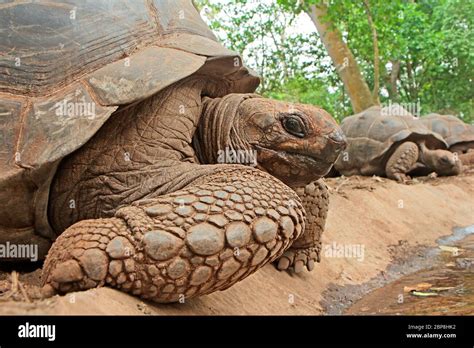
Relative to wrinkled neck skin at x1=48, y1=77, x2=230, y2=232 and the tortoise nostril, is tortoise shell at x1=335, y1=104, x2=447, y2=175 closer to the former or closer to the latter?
the tortoise nostril

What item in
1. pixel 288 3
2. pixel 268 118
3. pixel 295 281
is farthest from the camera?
pixel 288 3

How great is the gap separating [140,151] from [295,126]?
0.79 m

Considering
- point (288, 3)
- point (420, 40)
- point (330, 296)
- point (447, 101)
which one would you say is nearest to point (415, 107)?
point (447, 101)

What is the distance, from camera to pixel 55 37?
8.86 feet

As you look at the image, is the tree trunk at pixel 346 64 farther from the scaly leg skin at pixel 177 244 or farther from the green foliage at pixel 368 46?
the scaly leg skin at pixel 177 244

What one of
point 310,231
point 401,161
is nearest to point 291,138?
point 310,231

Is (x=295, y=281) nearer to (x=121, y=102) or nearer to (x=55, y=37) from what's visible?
(x=121, y=102)

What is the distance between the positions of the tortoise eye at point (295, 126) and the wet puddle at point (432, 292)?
3.41 feet

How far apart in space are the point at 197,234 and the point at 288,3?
9604mm

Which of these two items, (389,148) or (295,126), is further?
(389,148)

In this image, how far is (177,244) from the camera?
2111 millimetres

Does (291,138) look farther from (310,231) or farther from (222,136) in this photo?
(310,231)

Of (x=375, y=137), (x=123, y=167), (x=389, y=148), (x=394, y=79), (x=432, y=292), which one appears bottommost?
(x=432, y=292)
